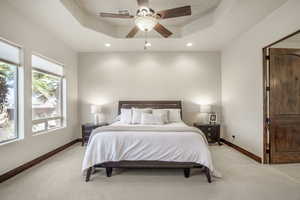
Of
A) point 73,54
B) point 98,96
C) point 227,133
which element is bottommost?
point 227,133

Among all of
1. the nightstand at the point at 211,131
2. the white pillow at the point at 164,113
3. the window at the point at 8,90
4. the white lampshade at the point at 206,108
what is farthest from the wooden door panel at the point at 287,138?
the window at the point at 8,90

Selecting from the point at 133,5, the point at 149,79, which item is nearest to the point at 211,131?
the point at 149,79

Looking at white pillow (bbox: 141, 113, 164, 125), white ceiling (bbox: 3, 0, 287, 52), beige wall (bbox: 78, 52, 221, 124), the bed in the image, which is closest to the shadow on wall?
beige wall (bbox: 78, 52, 221, 124)

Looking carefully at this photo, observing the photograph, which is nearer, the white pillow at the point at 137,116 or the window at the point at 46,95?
the window at the point at 46,95

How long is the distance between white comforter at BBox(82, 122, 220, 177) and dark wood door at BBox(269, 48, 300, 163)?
1705 mm

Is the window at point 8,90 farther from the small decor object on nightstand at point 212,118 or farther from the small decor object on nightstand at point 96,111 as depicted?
the small decor object on nightstand at point 212,118

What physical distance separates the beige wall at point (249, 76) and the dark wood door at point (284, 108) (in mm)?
218

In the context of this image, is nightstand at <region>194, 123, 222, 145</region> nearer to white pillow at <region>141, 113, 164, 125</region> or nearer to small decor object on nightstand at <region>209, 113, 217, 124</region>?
small decor object on nightstand at <region>209, 113, 217, 124</region>

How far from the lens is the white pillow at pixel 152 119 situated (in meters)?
4.54

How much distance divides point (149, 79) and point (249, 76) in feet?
9.37

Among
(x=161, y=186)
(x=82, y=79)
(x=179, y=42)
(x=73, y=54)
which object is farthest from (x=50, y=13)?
(x=161, y=186)

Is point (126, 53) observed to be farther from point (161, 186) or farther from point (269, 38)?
point (161, 186)

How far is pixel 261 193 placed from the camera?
8.26 ft

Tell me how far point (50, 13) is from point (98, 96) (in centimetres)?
290
